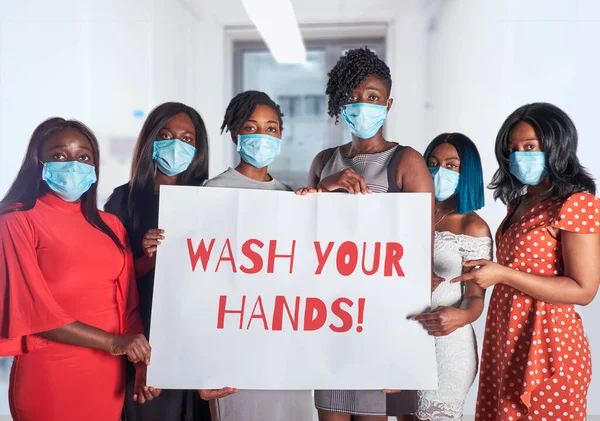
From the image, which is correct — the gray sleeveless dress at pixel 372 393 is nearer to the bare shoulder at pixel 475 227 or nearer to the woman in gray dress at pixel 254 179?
the woman in gray dress at pixel 254 179

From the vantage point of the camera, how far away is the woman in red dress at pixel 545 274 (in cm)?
151

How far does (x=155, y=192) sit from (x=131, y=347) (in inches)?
19.5

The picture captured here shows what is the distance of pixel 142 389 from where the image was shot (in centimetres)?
156

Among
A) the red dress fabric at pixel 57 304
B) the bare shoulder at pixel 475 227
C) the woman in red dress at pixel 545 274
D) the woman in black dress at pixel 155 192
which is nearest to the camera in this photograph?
the red dress fabric at pixel 57 304

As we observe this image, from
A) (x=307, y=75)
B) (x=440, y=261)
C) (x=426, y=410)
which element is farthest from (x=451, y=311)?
(x=307, y=75)

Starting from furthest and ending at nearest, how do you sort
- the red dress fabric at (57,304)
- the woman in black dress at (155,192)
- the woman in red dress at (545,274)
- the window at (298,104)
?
the window at (298,104) < the woman in black dress at (155,192) < the woman in red dress at (545,274) < the red dress fabric at (57,304)

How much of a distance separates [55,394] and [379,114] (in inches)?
46.1

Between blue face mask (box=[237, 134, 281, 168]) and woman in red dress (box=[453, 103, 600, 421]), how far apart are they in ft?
2.13

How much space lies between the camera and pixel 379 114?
1.57 m

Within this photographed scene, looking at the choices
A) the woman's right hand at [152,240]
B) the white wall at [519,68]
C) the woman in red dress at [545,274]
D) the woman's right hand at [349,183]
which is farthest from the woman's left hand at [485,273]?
the white wall at [519,68]

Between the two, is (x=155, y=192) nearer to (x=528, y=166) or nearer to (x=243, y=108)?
(x=243, y=108)

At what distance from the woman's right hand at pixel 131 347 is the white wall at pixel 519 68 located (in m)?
2.21

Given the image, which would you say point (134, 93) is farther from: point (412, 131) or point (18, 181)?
point (18, 181)

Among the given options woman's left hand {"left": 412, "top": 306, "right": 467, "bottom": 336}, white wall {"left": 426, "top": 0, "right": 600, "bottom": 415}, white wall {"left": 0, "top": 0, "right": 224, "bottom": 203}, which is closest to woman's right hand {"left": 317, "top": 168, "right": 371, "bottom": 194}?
woman's left hand {"left": 412, "top": 306, "right": 467, "bottom": 336}
